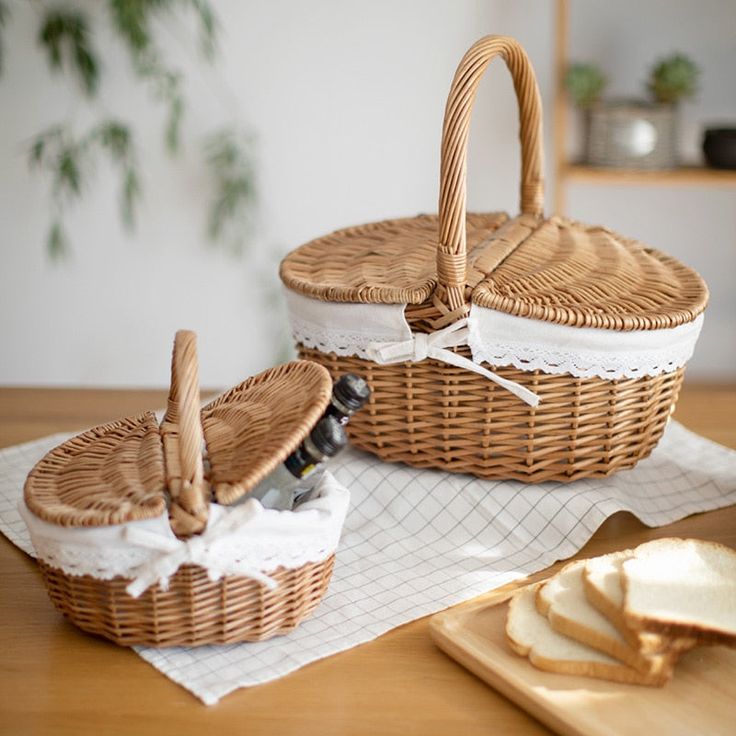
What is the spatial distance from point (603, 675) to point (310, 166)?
186cm

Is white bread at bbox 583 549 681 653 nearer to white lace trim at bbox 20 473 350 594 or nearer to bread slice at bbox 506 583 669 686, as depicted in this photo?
bread slice at bbox 506 583 669 686

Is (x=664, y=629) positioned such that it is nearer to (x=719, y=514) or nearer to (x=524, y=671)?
(x=524, y=671)

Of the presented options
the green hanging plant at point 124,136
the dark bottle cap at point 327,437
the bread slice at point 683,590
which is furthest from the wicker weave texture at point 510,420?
the green hanging plant at point 124,136

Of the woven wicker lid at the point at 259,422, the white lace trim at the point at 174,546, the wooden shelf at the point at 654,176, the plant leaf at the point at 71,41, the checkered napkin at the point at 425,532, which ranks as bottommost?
the checkered napkin at the point at 425,532

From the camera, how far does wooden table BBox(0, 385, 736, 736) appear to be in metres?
0.84

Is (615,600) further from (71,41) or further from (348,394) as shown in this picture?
(71,41)

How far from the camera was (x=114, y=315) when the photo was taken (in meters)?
2.67

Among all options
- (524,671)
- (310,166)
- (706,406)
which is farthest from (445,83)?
(524,671)

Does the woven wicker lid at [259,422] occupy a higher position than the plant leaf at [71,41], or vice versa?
the plant leaf at [71,41]

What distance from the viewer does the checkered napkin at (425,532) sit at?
928mm

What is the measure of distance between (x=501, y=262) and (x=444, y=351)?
18 cm

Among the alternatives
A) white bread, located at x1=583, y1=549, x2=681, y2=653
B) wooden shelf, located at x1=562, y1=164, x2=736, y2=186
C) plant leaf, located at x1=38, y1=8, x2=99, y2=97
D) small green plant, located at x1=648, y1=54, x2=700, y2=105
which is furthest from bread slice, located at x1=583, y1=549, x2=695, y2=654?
plant leaf, located at x1=38, y1=8, x2=99, y2=97

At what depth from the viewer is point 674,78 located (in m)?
2.15

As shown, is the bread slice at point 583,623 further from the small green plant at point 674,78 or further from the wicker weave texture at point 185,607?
the small green plant at point 674,78
